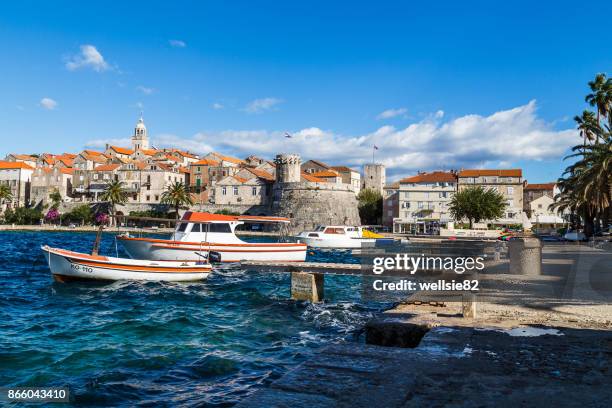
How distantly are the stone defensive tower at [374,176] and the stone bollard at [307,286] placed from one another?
8408cm

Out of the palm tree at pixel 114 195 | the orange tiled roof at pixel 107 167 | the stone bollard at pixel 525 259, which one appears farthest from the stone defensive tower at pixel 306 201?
the stone bollard at pixel 525 259

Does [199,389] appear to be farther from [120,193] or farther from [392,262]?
[120,193]

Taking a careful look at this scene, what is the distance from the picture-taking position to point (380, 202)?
88625 millimetres

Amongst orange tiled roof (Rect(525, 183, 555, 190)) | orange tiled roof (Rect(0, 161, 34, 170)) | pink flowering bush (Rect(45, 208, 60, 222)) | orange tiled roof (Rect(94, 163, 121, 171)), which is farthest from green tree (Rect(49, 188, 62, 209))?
orange tiled roof (Rect(525, 183, 555, 190))

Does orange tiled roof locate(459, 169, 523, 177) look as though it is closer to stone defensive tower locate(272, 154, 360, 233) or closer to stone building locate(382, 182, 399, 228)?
stone building locate(382, 182, 399, 228)

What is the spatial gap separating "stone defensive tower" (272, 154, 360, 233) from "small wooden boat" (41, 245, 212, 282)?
50038 mm

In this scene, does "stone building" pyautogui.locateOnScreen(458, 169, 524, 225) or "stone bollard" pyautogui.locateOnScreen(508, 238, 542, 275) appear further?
"stone building" pyautogui.locateOnScreen(458, 169, 524, 225)

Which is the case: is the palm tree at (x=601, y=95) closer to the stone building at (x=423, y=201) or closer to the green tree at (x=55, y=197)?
the stone building at (x=423, y=201)

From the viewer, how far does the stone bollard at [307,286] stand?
16500mm

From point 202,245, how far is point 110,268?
266 inches

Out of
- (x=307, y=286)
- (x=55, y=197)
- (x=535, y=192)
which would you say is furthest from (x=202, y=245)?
(x=535, y=192)

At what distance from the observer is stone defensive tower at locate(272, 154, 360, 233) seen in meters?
70.7

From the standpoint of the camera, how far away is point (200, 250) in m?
25.7

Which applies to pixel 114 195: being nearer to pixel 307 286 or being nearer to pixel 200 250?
pixel 200 250
